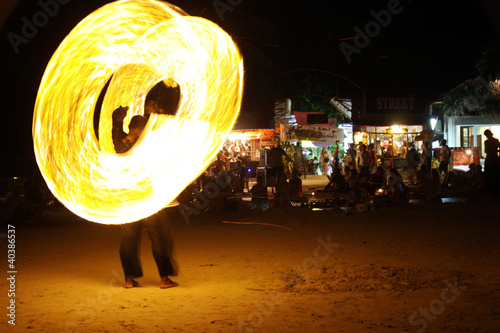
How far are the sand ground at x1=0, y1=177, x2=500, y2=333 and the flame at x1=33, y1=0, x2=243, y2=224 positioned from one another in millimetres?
1115

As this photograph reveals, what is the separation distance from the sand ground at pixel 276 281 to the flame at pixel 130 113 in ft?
3.66

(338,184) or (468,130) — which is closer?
(338,184)

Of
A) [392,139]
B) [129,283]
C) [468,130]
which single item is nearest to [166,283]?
[129,283]

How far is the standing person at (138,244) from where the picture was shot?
22.1 feet

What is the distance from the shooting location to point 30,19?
1959 centimetres

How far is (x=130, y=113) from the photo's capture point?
1014 cm

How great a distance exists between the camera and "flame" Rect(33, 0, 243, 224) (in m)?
7.55

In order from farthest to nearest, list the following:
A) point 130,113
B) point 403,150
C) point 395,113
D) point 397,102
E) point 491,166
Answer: point 403,150 → point 395,113 → point 397,102 → point 491,166 → point 130,113

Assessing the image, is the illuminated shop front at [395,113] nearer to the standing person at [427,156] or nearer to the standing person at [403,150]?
the standing person at [403,150]

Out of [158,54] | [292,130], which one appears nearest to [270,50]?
[292,130]

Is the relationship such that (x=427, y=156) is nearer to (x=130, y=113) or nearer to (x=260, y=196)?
(x=260, y=196)

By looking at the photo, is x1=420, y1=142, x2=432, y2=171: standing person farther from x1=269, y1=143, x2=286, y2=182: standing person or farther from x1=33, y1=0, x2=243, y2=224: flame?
x1=33, y1=0, x2=243, y2=224: flame

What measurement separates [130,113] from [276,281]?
473 centimetres

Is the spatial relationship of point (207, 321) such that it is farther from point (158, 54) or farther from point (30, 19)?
point (30, 19)
